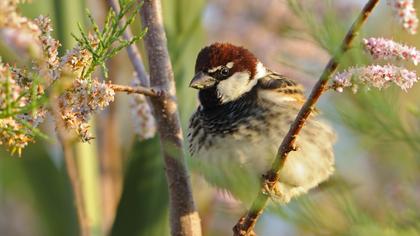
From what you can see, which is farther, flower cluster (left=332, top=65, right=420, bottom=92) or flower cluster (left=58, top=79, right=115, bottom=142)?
flower cluster (left=58, top=79, right=115, bottom=142)

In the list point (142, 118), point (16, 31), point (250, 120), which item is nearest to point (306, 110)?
point (16, 31)

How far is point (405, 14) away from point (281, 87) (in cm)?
129

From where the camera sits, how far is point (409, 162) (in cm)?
70

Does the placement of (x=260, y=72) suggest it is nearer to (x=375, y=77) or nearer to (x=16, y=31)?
(x=375, y=77)

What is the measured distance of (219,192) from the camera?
1.11m

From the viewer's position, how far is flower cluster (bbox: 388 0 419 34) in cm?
61

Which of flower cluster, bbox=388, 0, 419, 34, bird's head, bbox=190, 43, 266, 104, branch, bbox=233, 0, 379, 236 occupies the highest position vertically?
flower cluster, bbox=388, 0, 419, 34

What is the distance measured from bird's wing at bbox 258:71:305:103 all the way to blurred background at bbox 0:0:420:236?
0.31ft

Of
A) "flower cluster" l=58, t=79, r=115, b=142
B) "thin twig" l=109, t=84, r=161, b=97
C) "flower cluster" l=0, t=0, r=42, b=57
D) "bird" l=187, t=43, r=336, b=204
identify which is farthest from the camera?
"bird" l=187, t=43, r=336, b=204

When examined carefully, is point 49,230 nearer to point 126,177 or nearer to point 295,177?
point 126,177

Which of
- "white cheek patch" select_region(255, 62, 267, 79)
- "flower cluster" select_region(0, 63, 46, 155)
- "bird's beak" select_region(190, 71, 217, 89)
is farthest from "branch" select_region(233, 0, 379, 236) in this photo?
"white cheek patch" select_region(255, 62, 267, 79)

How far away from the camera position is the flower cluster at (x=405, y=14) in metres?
0.61

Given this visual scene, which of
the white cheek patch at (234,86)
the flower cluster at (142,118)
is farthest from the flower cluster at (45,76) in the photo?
the white cheek patch at (234,86)

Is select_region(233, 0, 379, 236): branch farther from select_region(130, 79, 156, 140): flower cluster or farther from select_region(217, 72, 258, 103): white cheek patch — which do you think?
select_region(217, 72, 258, 103): white cheek patch
